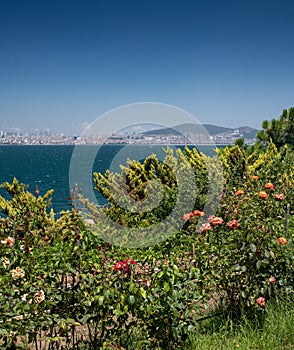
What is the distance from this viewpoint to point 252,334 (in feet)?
7.30

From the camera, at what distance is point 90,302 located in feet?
6.06

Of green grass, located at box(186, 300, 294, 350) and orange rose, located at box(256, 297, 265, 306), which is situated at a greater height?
orange rose, located at box(256, 297, 265, 306)

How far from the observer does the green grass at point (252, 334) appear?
214cm

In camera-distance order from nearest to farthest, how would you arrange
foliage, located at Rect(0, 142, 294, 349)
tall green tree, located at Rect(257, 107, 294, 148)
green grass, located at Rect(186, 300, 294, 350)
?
1. foliage, located at Rect(0, 142, 294, 349)
2. green grass, located at Rect(186, 300, 294, 350)
3. tall green tree, located at Rect(257, 107, 294, 148)

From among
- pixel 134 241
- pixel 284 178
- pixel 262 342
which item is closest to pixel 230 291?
pixel 262 342

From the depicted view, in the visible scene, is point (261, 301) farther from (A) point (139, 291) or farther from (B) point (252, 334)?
(A) point (139, 291)

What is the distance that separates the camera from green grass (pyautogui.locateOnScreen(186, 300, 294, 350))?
214cm

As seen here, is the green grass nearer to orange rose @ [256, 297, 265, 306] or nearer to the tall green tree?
orange rose @ [256, 297, 265, 306]

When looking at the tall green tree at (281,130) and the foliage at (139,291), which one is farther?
the tall green tree at (281,130)

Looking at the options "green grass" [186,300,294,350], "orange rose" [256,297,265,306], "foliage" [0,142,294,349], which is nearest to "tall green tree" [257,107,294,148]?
"foliage" [0,142,294,349]

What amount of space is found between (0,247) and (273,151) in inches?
317

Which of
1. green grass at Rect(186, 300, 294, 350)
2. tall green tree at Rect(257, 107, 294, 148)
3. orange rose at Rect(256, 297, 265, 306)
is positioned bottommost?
green grass at Rect(186, 300, 294, 350)

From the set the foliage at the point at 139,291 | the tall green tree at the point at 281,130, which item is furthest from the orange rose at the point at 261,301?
the tall green tree at the point at 281,130

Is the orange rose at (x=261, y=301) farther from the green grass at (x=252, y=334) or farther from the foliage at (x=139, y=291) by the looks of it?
the green grass at (x=252, y=334)
